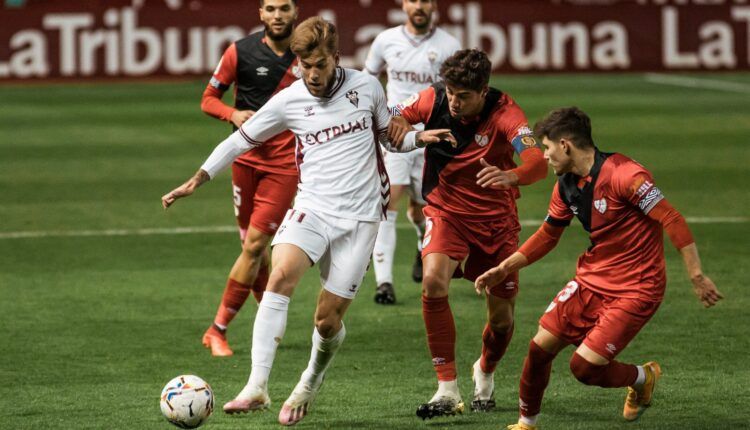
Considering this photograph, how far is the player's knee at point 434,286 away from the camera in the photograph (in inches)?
252

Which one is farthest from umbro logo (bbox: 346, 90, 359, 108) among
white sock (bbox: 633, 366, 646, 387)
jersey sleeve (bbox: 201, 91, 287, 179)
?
white sock (bbox: 633, 366, 646, 387)

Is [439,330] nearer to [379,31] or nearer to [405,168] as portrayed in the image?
[405,168]

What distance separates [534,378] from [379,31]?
17.8m

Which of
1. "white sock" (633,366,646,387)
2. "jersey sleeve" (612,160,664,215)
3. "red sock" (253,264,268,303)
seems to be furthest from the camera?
"red sock" (253,264,268,303)

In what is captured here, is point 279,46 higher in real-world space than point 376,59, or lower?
higher

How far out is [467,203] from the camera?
672 centimetres

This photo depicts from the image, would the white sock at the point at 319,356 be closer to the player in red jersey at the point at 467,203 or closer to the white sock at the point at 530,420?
the player in red jersey at the point at 467,203

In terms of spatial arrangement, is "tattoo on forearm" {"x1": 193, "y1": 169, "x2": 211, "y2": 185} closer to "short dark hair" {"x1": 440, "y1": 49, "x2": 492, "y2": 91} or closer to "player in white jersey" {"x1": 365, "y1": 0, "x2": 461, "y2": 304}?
"short dark hair" {"x1": 440, "y1": 49, "x2": 492, "y2": 91}

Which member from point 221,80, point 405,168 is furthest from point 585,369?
point 405,168

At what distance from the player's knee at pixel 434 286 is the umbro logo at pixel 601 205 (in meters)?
1.01

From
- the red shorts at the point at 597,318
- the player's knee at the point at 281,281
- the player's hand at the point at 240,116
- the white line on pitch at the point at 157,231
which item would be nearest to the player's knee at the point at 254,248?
the player's hand at the point at 240,116

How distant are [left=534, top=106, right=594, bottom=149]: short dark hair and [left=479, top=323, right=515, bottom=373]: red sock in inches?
51.6

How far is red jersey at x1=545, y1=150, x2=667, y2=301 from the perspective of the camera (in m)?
5.74

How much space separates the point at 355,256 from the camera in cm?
627
